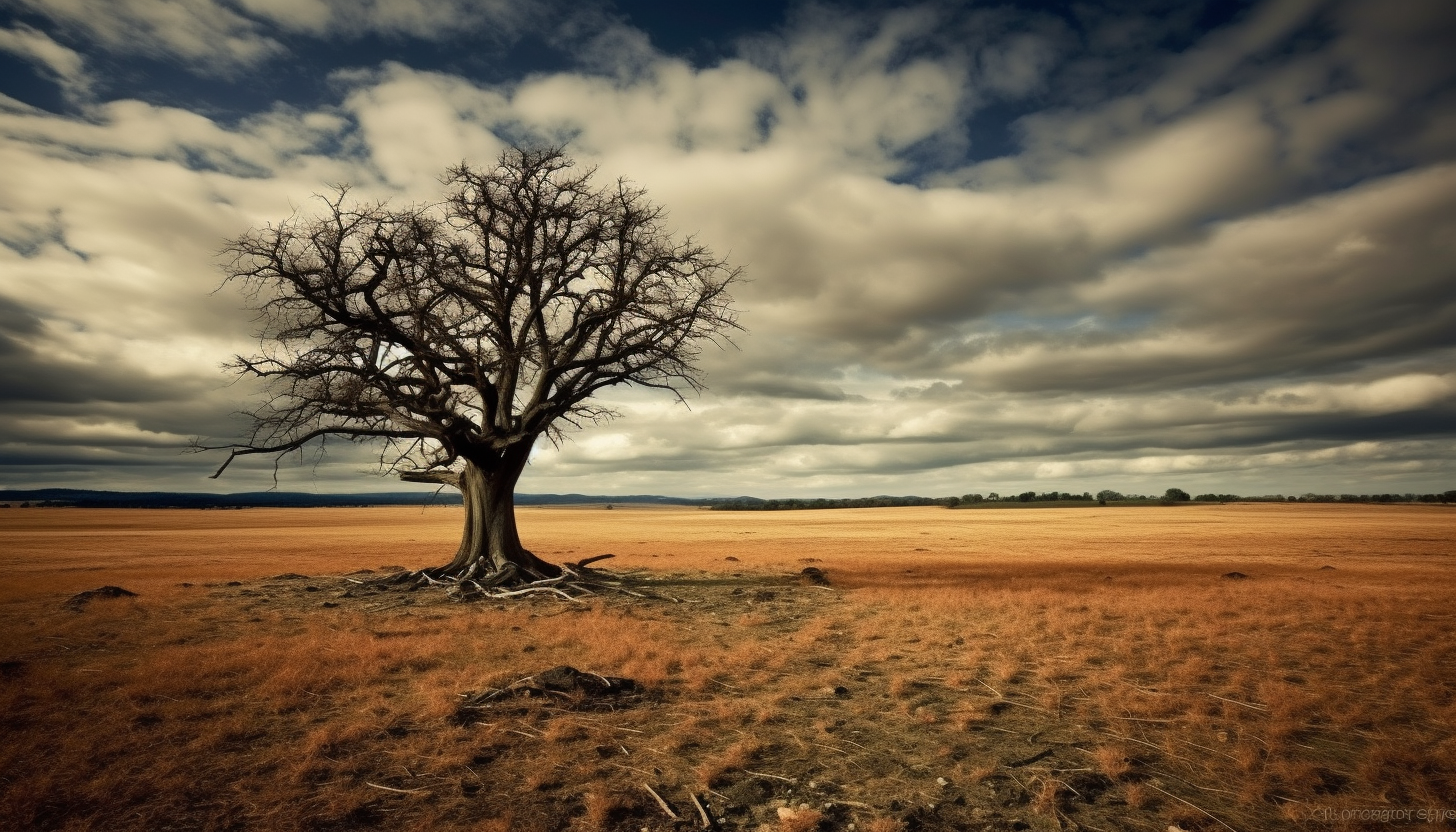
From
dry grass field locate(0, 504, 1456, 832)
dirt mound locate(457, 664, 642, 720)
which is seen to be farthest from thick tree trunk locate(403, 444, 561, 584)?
dirt mound locate(457, 664, 642, 720)

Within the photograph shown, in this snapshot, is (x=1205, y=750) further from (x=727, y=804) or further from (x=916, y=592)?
(x=916, y=592)

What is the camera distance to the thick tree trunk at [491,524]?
2045 cm

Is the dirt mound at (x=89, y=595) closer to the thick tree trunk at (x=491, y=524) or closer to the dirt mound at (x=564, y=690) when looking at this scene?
the thick tree trunk at (x=491, y=524)

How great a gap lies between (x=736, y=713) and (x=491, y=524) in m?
14.6

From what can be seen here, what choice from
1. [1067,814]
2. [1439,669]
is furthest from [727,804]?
[1439,669]

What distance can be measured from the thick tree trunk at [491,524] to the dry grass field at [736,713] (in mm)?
2236

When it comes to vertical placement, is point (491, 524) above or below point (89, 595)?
above

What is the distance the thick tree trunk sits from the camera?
2045 cm

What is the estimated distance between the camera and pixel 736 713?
8.60 m

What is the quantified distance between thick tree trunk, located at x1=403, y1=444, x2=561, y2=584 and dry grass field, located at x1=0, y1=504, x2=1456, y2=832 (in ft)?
7.33

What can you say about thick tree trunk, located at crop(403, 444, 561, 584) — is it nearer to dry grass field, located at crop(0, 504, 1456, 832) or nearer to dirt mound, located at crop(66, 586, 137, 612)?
dry grass field, located at crop(0, 504, 1456, 832)

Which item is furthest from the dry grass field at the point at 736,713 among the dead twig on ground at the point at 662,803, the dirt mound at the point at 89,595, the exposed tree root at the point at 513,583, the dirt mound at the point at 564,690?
the exposed tree root at the point at 513,583

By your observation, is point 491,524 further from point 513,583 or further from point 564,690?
point 564,690

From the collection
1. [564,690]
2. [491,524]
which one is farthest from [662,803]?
[491,524]
